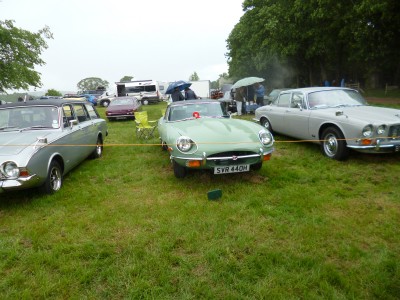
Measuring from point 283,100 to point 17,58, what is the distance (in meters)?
22.0

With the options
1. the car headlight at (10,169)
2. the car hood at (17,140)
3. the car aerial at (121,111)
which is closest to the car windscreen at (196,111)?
the car hood at (17,140)

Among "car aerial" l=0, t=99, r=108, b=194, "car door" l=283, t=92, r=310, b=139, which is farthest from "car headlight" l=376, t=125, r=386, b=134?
"car aerial" l=0, t=99, r=108, b=194

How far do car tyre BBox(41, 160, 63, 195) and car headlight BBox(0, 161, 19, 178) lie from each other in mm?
550

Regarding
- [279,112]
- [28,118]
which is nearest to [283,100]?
[279,112]

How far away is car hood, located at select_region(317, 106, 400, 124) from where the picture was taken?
17.1 ft

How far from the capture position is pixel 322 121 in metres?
6.00

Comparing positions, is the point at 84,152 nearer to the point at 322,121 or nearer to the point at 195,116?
the point at 195,116

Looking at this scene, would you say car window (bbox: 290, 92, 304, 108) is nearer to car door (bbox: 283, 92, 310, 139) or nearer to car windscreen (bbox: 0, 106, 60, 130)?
car door (bbox: 283, 92, 310, 139)

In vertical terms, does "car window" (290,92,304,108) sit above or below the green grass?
above

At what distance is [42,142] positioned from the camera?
14.3ft

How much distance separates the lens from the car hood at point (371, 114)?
5.20 meters

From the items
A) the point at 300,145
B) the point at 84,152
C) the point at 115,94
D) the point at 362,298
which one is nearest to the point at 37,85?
the point at 115,94

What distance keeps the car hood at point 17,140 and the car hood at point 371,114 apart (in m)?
5.77

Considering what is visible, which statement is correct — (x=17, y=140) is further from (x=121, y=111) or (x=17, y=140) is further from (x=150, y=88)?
(x=150, y=88)
